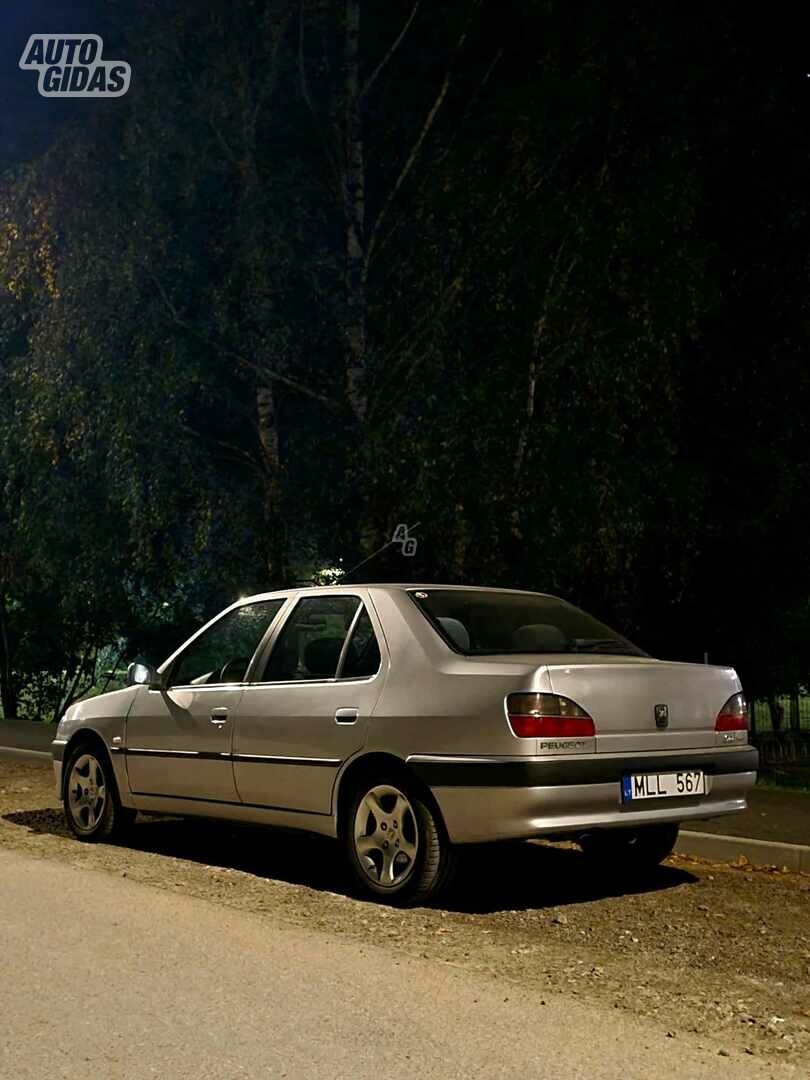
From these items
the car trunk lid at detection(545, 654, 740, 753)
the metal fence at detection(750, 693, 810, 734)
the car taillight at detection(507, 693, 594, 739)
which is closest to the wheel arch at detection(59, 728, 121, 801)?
the car taillight at detection(507, 693, 594, 739)

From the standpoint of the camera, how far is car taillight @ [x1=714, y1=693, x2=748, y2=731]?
815cm

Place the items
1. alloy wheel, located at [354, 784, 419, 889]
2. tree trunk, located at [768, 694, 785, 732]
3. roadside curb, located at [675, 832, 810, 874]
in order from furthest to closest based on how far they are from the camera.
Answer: tree trunk, located at [768, 694, 785, 732] < roadside curb, located at [675, 832, 810, 874] < alloy wheel, located at [354, 784, 419, 889]

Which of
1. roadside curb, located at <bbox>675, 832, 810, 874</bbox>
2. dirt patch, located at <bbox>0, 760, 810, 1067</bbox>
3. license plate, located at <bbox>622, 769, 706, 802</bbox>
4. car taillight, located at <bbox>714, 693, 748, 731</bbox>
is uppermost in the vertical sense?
car taillight, located at <bbox>714, 693, 748, 731</bbox>

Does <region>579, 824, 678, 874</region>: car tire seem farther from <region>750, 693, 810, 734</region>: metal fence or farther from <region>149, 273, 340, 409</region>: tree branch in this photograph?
<region>750, 693, 810, 734</region>: metal fence

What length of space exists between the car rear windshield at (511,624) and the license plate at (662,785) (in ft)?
2.45

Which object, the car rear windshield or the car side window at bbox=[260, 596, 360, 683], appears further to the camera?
the car side window at bbox=[260, 596, 360, 683]

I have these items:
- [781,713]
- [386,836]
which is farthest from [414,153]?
[781,713]

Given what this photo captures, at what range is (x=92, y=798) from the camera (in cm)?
1015

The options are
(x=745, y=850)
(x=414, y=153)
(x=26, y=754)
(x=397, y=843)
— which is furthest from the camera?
(x=414, y=153)

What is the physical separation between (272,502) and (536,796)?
10.4 meters

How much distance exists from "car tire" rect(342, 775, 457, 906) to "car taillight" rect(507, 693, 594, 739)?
697mm

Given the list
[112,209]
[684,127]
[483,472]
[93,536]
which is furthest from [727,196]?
[93,536]

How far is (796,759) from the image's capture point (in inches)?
1180

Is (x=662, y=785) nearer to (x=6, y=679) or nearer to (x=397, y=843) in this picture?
(x=397, y=843)
